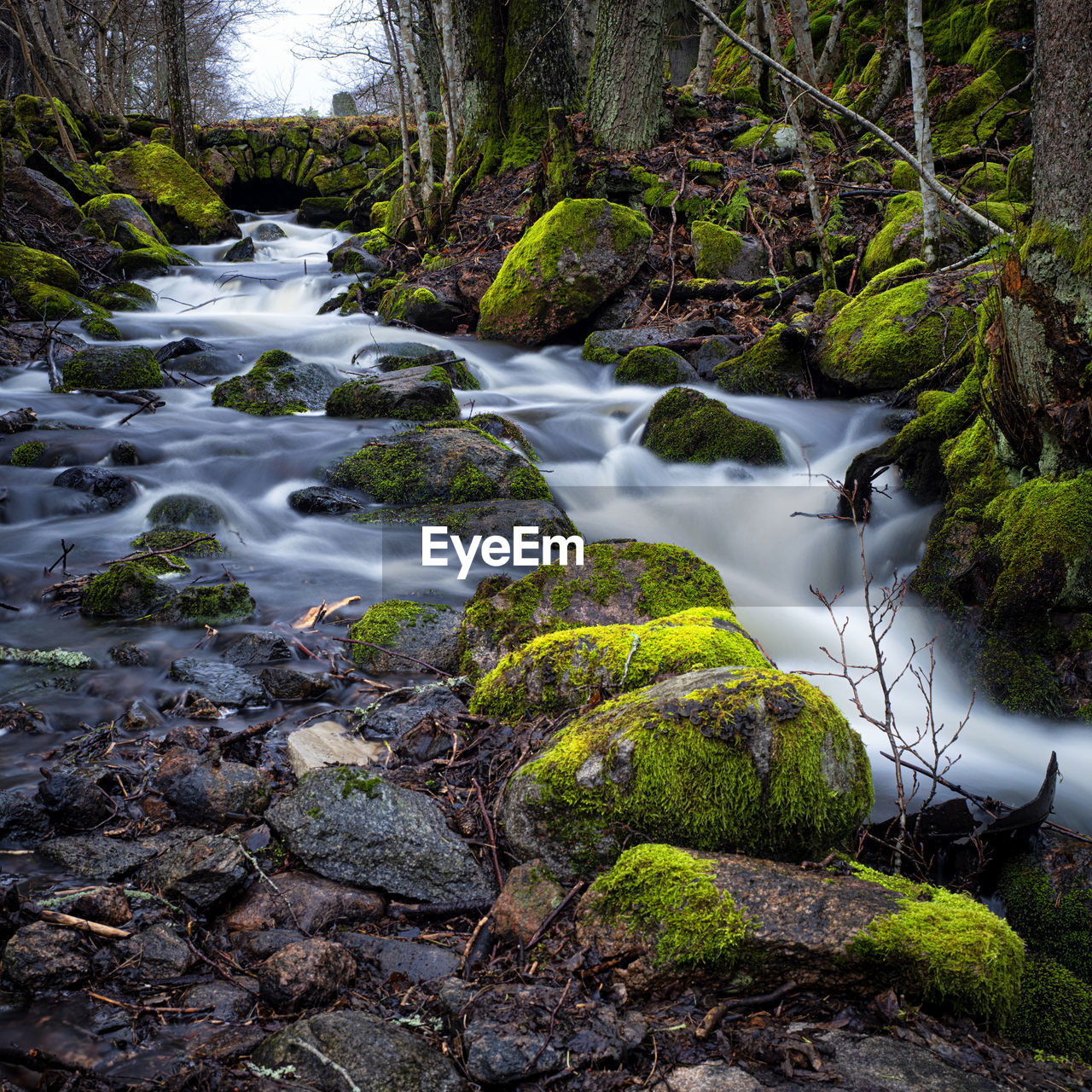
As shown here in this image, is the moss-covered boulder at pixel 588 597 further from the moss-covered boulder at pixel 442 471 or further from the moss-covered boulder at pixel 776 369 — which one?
the moss-covered boulder at pixel 776 369

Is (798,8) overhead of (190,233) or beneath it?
overhead

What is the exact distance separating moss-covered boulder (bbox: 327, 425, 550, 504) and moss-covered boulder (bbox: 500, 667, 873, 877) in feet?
14.6

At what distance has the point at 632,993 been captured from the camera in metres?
2.01

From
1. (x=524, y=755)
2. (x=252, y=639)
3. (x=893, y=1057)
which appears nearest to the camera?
(x=893, y=1057)

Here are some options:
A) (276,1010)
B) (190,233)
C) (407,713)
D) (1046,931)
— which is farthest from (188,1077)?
(190,233)

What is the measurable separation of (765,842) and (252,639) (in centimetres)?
343

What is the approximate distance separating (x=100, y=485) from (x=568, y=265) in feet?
22.5

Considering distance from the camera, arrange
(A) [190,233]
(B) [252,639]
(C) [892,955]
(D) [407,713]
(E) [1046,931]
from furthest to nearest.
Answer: (A) [190,233] < (B) [252,639] < (D) [407,713] < (E) [1046,931] < (C) [892,955]

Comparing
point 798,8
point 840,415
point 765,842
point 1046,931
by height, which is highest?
point 798,8

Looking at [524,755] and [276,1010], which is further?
[524,755]

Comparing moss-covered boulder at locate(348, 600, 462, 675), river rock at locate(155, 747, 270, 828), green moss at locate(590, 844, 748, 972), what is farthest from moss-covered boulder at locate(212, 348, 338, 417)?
green moss at locate(590, 844, 748, 972)

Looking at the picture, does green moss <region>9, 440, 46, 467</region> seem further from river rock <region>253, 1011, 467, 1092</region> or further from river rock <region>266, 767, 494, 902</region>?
river rock <region>253, 1011, 467, 1092</region>

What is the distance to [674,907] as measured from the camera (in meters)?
2.11

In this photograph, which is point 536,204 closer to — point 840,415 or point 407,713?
point 840,415
